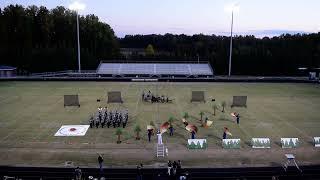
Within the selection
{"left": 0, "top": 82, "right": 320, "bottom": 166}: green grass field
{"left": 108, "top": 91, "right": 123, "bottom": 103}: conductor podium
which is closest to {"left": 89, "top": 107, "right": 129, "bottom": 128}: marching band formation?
{"left": 0, "top": 82, "right": 320, "bottom": 166}: green grass field

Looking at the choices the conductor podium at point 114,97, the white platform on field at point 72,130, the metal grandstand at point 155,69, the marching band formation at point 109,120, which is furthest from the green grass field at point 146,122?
the metal grandstand at point 155,69

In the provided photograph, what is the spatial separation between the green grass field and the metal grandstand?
41.0ft

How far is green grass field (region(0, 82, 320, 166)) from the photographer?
90.5 feet

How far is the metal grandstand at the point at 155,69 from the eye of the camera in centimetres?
7394

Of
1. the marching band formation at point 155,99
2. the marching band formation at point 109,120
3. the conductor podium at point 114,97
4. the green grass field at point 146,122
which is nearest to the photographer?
the green grass field at point 146,122

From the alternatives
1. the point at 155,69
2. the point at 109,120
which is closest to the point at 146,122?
the point at 109,120

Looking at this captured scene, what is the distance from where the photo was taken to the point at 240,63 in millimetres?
88125

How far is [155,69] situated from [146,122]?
40.6m

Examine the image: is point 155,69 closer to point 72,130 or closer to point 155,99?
point 155,99

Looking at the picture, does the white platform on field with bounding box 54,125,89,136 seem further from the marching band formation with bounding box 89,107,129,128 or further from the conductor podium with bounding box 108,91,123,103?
the conductor podium with bounding box 108,91,123,103

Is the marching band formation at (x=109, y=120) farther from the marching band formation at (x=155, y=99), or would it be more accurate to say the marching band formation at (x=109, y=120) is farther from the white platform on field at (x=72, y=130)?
the marching band formation at (x=155, y=99)

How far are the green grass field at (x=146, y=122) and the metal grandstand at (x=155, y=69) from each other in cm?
1249

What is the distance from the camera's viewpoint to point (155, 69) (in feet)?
253

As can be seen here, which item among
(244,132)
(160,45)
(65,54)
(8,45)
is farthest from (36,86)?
(160,45)
